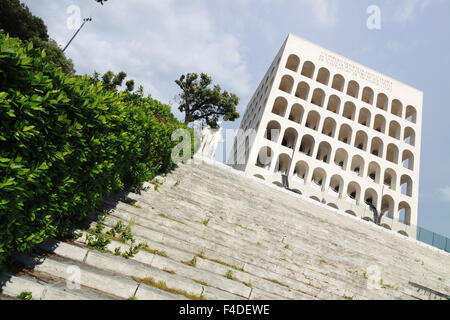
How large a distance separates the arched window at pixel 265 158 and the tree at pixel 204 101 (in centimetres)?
972

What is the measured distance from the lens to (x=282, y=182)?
85.9 ft

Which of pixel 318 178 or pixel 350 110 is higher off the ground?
pixel 350 110

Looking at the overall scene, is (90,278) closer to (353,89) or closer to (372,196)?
(372,196)

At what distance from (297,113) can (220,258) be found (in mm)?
28833

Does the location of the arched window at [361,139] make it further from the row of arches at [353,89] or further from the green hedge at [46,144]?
the green hedge at [46,144]

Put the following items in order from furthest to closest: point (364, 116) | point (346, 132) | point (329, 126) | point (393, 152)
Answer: point (364, 116) → point (346, 132) → point (393, 152) → point (329, 126)

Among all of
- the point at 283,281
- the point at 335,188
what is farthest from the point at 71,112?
the point at 335,188

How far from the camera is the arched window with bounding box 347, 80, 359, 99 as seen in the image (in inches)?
1221

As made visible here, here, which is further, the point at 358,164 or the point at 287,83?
the point at 287,83

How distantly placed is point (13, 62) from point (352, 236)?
12912 mm

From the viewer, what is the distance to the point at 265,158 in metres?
27.4

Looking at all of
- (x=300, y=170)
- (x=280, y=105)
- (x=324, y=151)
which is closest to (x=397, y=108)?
(x=324, y=151)

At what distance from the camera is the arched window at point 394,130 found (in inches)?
1213

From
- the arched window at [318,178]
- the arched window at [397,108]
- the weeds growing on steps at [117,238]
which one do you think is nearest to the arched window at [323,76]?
the arched window at [397,108]
